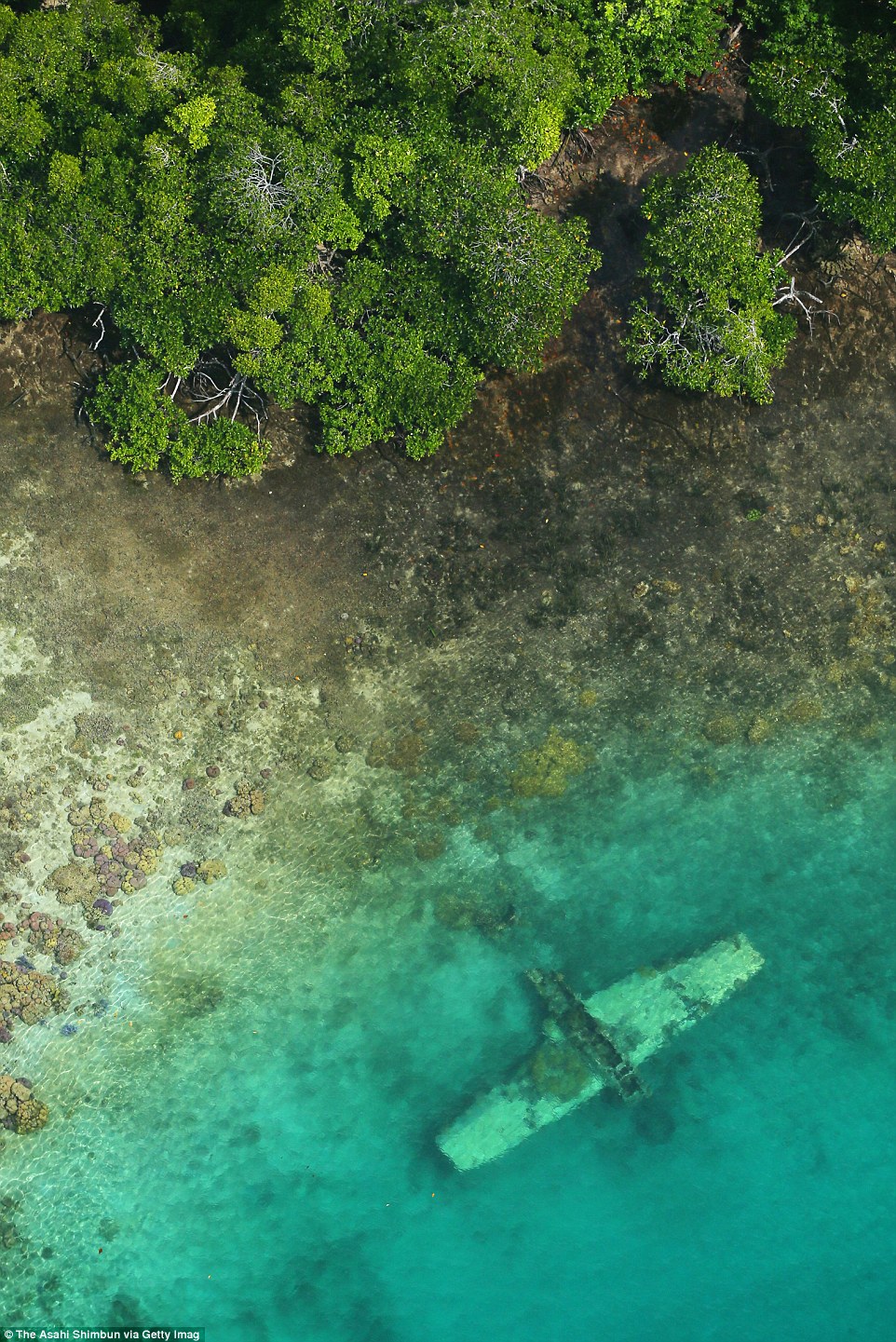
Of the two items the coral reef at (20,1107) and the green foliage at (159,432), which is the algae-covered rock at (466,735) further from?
the coral reef at (20,1107)

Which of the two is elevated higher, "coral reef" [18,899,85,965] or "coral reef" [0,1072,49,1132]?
"coral reef" [18,899,85,965]

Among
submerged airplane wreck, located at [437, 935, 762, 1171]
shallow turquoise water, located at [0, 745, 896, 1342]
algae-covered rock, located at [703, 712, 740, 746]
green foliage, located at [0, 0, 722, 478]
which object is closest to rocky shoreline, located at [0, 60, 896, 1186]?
algae-covered rock, located at [703, 712, 740, 746]

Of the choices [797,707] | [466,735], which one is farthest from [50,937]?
[797,707]

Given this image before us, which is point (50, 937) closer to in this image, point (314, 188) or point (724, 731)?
point (724, 731)

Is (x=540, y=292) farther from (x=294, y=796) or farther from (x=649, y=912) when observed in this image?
(x=649, y=912)

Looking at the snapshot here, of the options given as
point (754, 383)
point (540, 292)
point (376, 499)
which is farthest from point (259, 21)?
point (754, 383)

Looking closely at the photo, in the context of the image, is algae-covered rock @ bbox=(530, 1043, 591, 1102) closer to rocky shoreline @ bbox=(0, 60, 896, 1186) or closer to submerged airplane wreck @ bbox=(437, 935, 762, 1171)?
submerged airplane wreck @ bbox=(437, 935, 762, 1171)

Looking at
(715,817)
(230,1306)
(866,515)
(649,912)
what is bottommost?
(230,1306)
